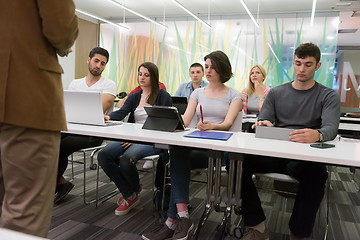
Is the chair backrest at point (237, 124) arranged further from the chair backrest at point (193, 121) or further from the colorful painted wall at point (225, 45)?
the colorful painted wall at point (225, 45)

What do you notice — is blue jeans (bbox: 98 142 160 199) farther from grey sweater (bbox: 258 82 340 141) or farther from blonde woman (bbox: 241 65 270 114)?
blonde woman (bbox: 241 65 270 114)

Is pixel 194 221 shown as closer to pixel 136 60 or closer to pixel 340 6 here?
pixel 340 6

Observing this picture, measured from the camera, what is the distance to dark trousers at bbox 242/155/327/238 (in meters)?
1.78

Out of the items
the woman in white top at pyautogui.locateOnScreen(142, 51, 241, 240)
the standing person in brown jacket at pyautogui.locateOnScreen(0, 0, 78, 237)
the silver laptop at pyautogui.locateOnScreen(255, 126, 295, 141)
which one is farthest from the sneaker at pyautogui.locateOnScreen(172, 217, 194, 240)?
the standing person in brown jacket at pyautogui.locateOnScreen(0, 0, 78, 237)

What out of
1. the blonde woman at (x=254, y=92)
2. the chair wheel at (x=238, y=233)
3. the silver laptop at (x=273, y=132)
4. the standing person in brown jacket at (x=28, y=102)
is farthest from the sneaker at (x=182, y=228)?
the blonde woman at (x=254, y=92)

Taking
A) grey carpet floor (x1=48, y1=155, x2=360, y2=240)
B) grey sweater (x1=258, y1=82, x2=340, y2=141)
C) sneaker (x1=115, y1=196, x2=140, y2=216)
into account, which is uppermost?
grey sweater (x1=258, y1=82, x2=340, y2=141)

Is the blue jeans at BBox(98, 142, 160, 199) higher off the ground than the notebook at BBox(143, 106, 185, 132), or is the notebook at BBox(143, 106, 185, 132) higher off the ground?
the notebook at BBox(143, 106, 185, 132)

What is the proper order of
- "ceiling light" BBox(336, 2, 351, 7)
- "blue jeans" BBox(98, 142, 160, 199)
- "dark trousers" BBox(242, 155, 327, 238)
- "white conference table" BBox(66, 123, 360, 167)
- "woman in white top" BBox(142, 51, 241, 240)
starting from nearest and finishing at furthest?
"white conference table" BBox(66, 123, 360, 167) → "dark trousers" BBox(242, 155, 327, 238) → "woman in white top" BBox(142, 51, 241, 240) → "blue jeans" BBox(98, 142, 160, 199) → "ceiling light" BBox(336, 2, 351, 7)

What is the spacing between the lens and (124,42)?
8.05m

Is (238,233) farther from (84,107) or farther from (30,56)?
(30,56)

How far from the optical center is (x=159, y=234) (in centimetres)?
199

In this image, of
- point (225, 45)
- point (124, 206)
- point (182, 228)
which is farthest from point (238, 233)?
point (225, 45)

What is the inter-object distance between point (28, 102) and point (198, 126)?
1253 mm

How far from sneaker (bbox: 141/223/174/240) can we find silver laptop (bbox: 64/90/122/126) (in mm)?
811
